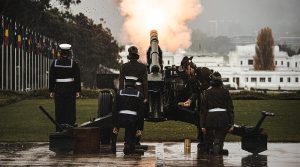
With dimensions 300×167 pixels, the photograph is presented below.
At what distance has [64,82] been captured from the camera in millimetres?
21453

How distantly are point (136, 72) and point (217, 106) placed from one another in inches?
75.4

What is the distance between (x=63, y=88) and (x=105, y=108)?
1.09m

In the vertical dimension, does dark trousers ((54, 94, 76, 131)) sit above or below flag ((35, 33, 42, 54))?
below

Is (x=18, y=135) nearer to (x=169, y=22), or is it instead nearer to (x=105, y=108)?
(x=105, y=108)

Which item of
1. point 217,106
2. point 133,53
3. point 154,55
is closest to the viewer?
point 217,106

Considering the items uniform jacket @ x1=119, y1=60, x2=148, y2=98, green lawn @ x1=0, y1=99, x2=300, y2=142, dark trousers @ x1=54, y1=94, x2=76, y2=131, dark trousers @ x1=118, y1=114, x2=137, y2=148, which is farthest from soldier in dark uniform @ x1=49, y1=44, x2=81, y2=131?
green lawn @ x1=0, y1=99, x2=300, y2=142

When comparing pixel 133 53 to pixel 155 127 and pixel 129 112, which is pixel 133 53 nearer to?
pixel 129 112

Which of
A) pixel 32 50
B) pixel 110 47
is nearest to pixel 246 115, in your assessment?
pixel 32 50

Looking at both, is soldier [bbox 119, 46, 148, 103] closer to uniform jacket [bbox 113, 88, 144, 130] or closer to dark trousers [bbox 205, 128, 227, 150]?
uniform jacket [bbox 113, 88, 144, 130]

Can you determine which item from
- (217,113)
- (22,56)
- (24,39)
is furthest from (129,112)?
(24,39)

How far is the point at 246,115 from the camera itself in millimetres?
40094

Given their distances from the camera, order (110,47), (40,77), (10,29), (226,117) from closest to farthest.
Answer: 1. (226,117)
2. (10,29)
3. (40,77)
4. (110,47)

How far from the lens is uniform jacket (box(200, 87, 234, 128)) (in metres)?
19.9

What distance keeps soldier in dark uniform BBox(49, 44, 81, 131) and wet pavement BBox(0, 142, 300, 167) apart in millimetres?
1074
